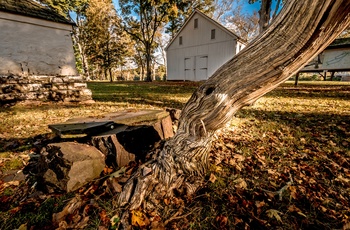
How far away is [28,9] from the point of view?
6145 mm

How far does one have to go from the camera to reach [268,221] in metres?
1.39

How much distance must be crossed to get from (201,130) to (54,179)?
5.12ft

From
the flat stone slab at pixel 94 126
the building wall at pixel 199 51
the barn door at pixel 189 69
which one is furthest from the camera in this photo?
the barn door at pixel 189 69

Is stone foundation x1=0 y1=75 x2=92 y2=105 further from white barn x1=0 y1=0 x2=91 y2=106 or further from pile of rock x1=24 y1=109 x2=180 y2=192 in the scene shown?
pile of rock x1=24 y1=109 x2=180 y2=192

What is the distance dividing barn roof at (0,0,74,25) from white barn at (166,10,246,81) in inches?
538

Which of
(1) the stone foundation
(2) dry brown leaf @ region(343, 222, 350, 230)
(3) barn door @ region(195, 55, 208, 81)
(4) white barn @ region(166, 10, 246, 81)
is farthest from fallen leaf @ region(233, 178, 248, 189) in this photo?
(3) barn door @ region(195, 55, 208, 81)

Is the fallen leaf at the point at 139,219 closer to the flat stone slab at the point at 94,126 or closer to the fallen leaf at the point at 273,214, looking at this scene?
the fallen leaf at the point at 273,214

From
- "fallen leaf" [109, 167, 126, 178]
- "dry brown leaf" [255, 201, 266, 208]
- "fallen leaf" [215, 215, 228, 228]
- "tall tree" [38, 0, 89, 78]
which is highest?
"tall tree" [38, 0, 89, 78]

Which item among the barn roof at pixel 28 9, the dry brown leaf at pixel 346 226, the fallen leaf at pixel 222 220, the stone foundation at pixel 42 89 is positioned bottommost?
the fallen leaf at pixel 222 220

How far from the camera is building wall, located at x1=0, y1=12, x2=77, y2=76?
5.68 metres

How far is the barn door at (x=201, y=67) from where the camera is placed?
17.9 metres

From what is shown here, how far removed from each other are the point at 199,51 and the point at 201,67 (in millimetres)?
1728

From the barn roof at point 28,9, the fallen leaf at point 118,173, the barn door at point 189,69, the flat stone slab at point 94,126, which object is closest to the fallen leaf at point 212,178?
→ the fallen leaf at point 118,173

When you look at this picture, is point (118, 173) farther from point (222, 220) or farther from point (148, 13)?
point (148, 13)
